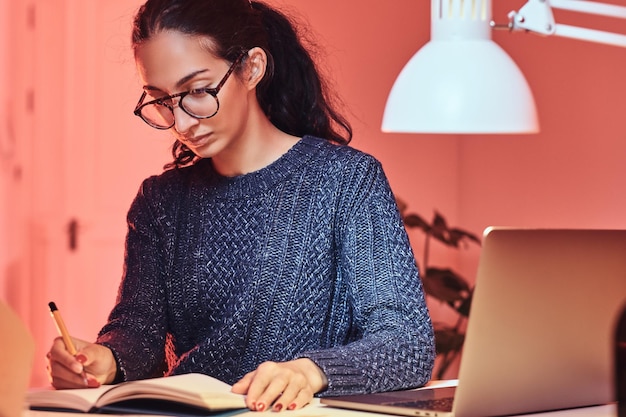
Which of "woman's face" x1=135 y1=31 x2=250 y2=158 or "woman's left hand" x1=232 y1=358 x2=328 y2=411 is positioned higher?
"woman's face" x1=135 y1=31 x2=250 y2=158

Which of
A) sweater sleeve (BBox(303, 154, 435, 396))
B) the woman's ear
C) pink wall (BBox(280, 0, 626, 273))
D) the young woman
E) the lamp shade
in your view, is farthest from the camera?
pink wall (BBox(280, 0, 626, 273))

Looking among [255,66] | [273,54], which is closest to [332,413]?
[255,66]

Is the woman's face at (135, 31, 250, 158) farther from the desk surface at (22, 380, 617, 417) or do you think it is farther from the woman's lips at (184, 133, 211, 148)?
the desk surface at (22, 380, 617, 417)

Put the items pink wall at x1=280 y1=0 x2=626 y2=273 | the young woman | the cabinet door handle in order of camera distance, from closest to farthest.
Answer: the young woman → pink wall at x1=280 y1=0 x2=626 y2=273 → the cabinet door handle

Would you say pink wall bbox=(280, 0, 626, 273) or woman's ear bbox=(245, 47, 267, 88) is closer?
woman's ear bbox=(245, 47, 267, 88)

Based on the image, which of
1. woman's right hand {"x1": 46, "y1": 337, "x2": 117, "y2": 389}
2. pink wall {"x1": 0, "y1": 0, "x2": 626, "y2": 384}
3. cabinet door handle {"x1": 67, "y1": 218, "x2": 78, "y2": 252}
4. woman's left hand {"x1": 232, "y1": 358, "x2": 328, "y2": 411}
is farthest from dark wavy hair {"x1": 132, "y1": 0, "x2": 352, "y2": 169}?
cabinet door handle {"x1": 67, "y1": 218, "x2": 78, "y2": 252}

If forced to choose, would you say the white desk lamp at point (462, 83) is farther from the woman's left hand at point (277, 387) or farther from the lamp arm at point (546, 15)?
the woman's left hand at point (277, 387)

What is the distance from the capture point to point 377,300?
1848 millimetres

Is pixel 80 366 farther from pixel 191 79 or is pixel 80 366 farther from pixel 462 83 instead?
pixel 462 83

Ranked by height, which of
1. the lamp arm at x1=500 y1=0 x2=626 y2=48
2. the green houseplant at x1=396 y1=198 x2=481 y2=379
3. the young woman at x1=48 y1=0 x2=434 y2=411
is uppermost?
the lamp arm at x1=500 y1=0 x2=626 y2=48

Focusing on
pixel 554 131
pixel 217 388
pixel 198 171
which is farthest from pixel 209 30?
pixel 554 131

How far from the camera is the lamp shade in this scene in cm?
142

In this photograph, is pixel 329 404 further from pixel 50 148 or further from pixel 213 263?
pixel 50 148

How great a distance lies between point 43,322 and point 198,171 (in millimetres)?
1840
